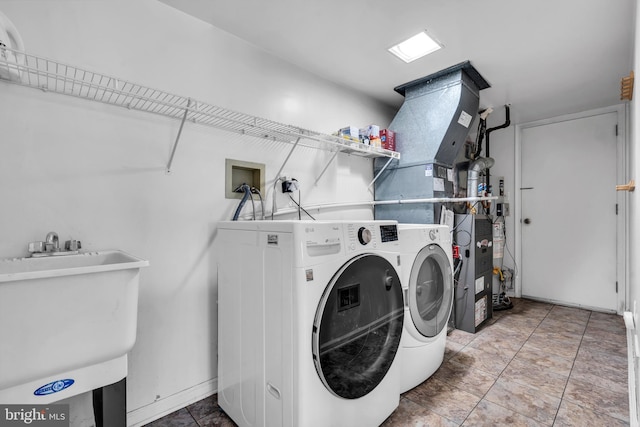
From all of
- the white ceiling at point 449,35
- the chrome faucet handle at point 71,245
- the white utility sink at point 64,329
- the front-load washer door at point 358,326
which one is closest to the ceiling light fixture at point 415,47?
the white ceiling at point 449,35

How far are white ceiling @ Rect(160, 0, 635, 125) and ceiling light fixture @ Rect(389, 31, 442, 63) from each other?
58mm

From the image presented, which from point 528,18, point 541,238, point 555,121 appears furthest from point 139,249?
point 555,121

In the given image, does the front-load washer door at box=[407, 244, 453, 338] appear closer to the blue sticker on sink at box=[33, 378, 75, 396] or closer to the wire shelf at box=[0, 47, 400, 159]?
the wire shelf at box=[0, 47, 400, 159]

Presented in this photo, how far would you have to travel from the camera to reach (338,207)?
8.59ft

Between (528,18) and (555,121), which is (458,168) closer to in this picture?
(555,121)

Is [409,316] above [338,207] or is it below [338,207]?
below

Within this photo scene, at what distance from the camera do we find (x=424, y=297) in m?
1.86

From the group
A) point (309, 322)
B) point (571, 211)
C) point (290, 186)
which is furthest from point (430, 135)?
point (571, 211)

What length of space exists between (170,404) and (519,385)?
2.15 metres

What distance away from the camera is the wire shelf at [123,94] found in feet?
3.66

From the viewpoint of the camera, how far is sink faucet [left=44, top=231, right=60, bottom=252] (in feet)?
4.04

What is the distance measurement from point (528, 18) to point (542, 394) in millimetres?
2347

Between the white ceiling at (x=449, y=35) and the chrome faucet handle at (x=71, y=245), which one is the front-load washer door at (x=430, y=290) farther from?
the chrome faucet handle at (x=71, y=245)

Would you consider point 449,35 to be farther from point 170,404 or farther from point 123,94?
point 170,404
